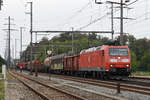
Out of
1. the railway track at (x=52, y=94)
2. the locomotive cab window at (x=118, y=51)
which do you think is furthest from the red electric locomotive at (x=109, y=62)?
the railway track at (x=52, y=94)

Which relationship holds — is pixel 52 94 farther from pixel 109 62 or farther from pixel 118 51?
pixel 118 51

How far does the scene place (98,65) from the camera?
86.6 ft

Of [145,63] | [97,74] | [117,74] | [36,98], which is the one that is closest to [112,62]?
[117,74]

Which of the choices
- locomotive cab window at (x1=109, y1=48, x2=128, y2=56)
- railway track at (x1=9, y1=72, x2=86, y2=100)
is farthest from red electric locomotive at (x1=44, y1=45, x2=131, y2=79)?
railway track at (x1=9, y1=72, x2=86, y2=100)

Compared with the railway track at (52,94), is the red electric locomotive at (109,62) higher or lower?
higher

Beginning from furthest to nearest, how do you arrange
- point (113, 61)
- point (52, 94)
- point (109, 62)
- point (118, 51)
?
1. point (118, 51)
2. point (113, 61)
3. point (109, 62)
4. point (52, 94)

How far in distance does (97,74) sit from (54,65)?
999 inches

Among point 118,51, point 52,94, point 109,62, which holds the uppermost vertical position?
point 118,51

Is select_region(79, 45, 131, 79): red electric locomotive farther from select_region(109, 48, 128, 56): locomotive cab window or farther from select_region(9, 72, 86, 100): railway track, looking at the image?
select_region(9, 72, 86, 100): railway track

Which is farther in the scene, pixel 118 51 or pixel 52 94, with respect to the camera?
pixel 118 51

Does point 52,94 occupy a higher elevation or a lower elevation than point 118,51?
lower

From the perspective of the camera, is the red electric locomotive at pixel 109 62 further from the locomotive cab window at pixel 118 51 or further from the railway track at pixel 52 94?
the railway track at pixel 52 94

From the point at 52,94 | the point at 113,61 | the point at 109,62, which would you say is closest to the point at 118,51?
the point at 113,61

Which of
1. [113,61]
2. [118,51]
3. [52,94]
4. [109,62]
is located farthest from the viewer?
[118,51]
